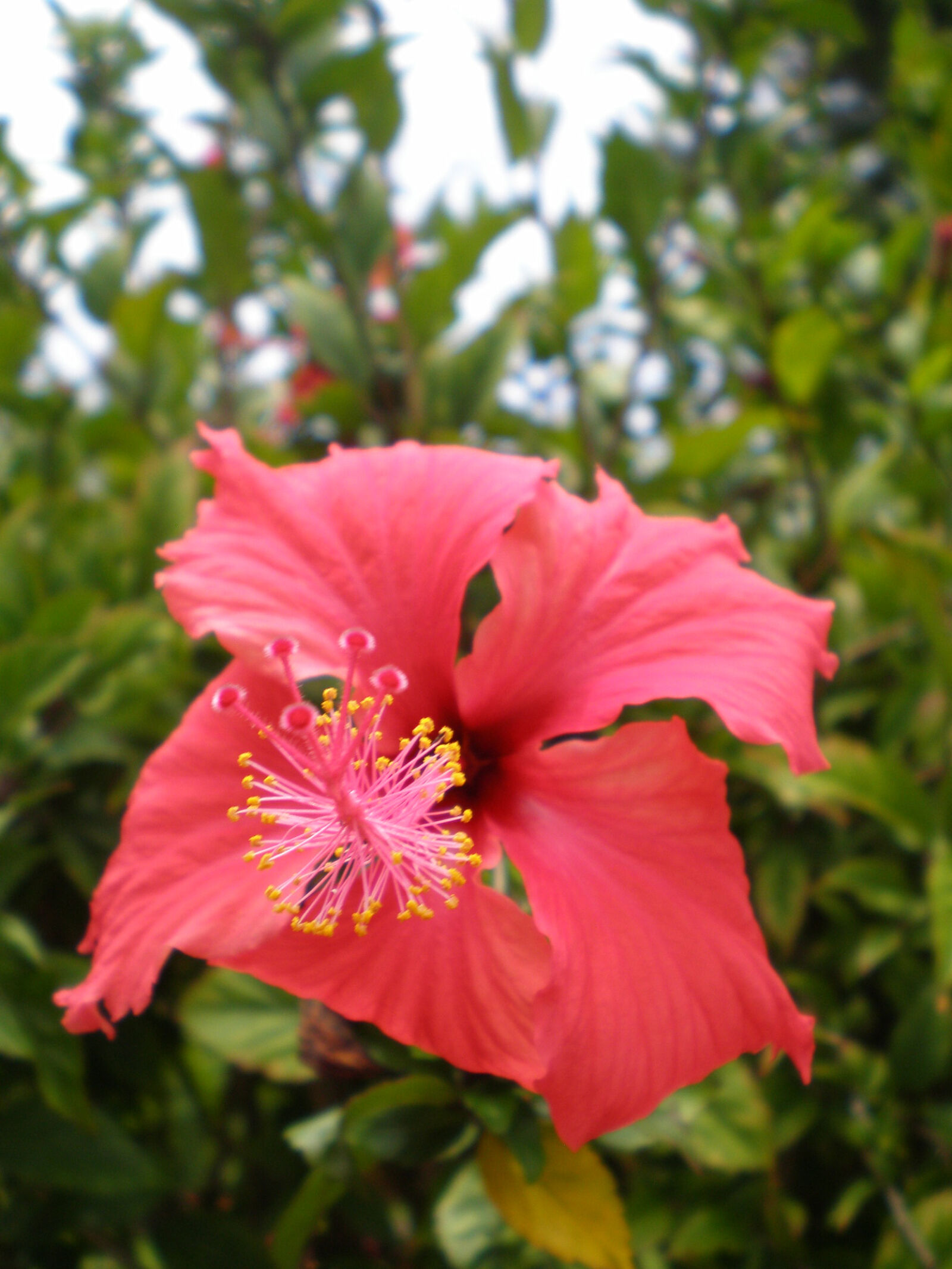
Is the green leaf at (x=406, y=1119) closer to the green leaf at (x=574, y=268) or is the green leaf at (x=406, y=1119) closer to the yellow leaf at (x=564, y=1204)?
the yellow leaf at (x=564, y=1204)

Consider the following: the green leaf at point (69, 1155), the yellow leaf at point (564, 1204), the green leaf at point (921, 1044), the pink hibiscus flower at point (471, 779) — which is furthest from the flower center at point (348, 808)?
the green leaf at point (921, 1044)

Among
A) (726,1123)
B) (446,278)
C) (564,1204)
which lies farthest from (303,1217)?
(446,278)

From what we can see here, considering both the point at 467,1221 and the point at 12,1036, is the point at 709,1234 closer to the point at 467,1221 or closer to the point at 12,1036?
the point at 467,1221

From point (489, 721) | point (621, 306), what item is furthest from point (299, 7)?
point (489, 721)

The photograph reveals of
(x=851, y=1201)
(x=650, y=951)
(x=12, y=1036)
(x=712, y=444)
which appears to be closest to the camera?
(x=650, y=951)

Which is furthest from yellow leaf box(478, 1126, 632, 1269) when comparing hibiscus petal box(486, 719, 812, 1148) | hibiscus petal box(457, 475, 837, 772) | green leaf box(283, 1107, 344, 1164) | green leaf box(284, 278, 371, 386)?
green leaf box(284, 278, 371, 386)

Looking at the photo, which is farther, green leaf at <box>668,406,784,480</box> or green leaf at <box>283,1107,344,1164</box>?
green leaf at <box>668,406,784,480</box>

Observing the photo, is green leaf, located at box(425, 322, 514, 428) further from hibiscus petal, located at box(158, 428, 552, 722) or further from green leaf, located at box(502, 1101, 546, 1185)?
green leaf, located at box(502, 1101, 546, 1185)

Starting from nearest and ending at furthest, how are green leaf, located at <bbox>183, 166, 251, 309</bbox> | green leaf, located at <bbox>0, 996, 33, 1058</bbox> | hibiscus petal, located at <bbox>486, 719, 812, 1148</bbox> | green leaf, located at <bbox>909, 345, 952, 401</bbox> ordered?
hibiscus petal, located at <bbox>486, 719, 812, 1148</bbox> → green leaf, located at <bbox>0, 996, 33, 1058</bbox> → green leaf, located at <bbox>183, 166, 251, 309</bbox> → green leaf, located at <bbox>909, 345, 952, 401</bbox>
